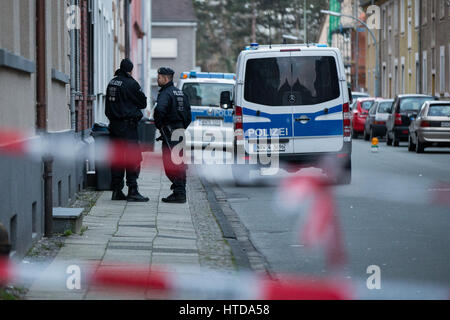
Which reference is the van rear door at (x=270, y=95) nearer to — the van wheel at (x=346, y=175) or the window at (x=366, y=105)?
the van wheel at (x=346, y=175)

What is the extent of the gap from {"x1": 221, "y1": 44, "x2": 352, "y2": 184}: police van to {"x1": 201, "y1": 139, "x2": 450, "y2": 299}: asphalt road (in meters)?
0.83

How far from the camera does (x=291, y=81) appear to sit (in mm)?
18781

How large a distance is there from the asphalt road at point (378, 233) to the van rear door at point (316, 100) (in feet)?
3.04

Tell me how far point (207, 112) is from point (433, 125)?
26.9ft

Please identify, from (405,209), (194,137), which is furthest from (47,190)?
(194,137)

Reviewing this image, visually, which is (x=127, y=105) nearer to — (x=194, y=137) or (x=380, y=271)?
(x=380, y=271)

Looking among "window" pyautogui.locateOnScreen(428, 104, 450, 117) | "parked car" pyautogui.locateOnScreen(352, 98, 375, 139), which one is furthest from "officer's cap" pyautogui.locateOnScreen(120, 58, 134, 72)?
"parked car" pyautogui.locateOnScreen(352, 98, 375, 139)

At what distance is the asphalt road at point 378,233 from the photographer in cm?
864

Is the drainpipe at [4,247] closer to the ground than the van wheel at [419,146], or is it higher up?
closer to the ground

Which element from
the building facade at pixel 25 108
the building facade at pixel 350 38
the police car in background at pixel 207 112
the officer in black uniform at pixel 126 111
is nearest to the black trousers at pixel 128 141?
the officer in black uniform at pixel 126 111

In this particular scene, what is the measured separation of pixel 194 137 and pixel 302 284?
1709 centimetres

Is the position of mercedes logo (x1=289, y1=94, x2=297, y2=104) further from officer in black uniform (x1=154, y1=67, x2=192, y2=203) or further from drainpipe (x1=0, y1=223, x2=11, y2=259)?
drainpipe (x1=0, y1=223, x2=11, y2=259)

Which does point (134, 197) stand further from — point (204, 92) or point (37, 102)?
point (204, 92)

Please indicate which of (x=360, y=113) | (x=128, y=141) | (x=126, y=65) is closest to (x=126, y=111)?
(x=128, y=141)
